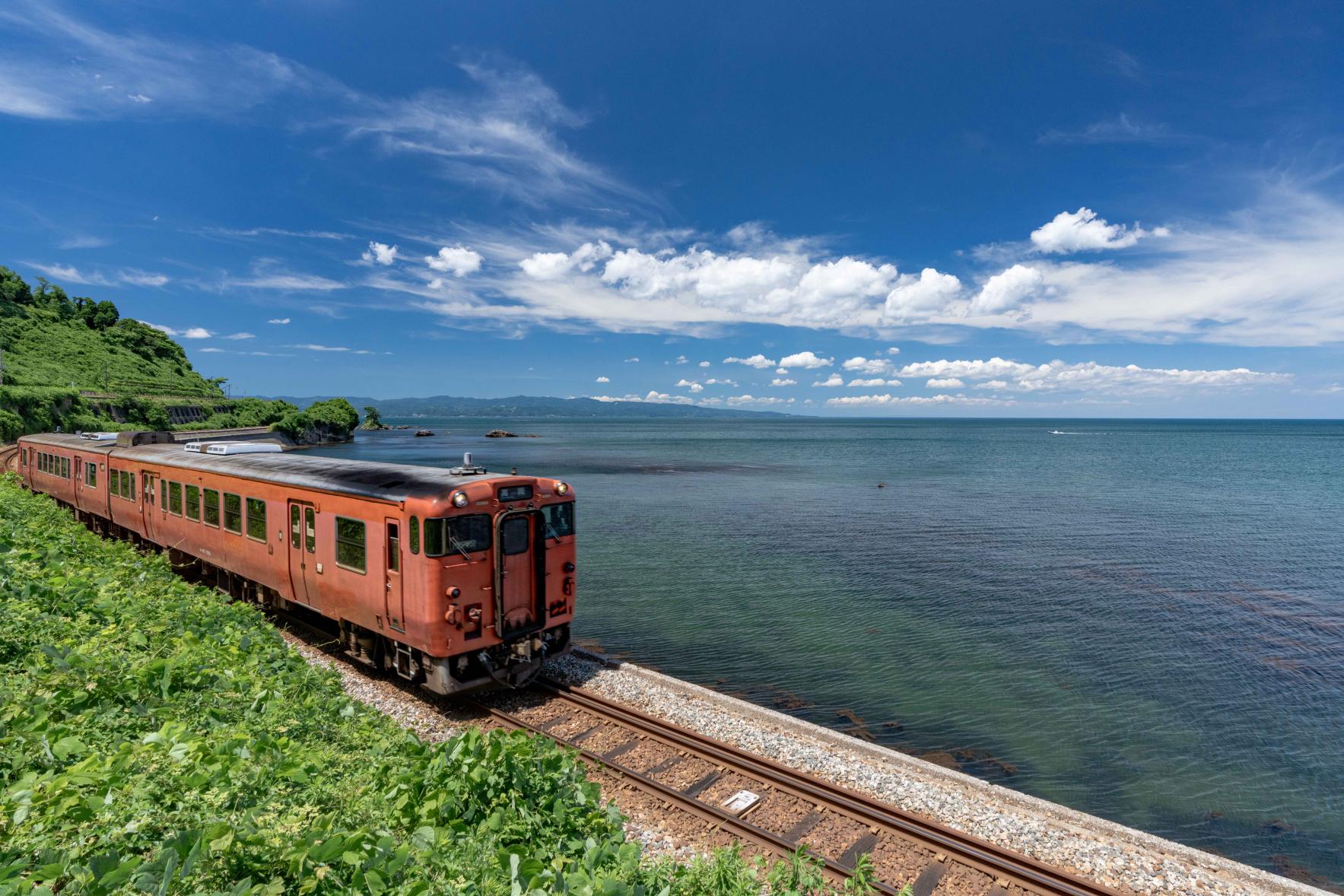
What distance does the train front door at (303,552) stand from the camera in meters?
13.2

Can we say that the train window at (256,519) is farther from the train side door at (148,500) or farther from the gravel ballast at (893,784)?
the train side door at (148,500)

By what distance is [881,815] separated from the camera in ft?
29.6


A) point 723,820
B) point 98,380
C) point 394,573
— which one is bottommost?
point 723,820

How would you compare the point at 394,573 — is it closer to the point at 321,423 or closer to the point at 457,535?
the point at 457,535

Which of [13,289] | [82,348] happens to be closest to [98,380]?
[82,348]

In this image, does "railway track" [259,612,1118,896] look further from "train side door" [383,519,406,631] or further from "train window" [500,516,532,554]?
"train window" [500,516,532,554]

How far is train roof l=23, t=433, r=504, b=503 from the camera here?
1155 centimetres

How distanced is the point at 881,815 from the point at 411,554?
8305mm

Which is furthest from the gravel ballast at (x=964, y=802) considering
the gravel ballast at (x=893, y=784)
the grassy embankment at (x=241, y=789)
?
the grassy embankment at (x=241, y=789)

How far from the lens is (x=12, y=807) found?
14.6 feet

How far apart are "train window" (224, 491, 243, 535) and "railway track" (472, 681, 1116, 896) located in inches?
318

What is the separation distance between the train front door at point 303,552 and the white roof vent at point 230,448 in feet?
17.8

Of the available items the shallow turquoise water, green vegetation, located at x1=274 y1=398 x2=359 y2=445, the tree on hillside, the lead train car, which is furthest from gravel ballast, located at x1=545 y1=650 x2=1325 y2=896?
the tree on hillside

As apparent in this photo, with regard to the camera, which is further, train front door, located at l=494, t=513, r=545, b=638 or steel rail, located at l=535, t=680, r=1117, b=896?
train front door, located at l=494, t=513, r=545, b=638
